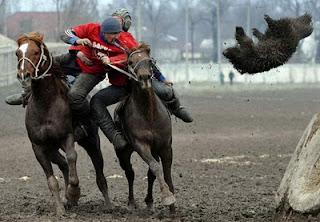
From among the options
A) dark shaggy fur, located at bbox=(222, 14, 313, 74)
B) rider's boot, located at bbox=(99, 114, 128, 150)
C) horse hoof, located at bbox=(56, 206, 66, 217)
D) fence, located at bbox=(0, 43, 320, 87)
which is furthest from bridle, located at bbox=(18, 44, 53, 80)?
fence, located at bbox=(0, 43, 320, 87)

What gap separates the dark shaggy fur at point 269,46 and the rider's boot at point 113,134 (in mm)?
1969

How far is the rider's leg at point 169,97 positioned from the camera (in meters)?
13.0

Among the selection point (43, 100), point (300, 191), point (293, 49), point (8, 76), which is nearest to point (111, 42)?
point (43, 100)

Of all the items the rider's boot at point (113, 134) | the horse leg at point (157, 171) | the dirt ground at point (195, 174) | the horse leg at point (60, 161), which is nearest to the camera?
the horse leg at point (157, 171)

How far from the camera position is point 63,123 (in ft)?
41.0

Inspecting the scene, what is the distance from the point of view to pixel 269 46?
11.8 m

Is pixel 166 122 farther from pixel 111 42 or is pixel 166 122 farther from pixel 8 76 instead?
pixel 8 76

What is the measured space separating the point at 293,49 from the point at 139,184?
17.8ft

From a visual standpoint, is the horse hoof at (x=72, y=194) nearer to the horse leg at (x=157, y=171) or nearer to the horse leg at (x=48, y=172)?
the horse leg at (x=48, y=172)

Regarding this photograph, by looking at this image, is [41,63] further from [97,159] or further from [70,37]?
[97,159]

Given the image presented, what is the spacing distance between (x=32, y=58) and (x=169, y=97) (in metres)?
2.16

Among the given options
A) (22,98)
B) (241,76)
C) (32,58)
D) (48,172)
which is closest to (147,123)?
(48,172)

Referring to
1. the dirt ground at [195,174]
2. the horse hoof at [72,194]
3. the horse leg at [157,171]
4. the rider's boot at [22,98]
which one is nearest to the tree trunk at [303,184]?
the dirt ground at [195,174]

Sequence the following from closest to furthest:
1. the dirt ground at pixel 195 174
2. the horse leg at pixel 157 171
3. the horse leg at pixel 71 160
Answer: the horse leg at pixel 157 171 → the horse leg at pixel 71 160 → the dirt ground at pixel 195 174
